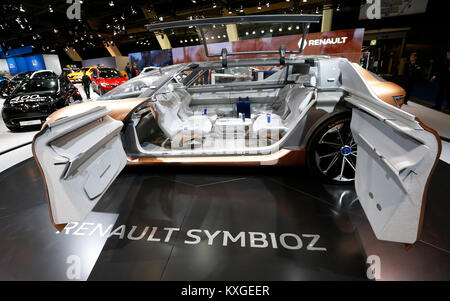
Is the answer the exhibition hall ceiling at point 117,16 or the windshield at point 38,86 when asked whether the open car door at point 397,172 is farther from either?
the exhibition hall ceiling at point 117,16

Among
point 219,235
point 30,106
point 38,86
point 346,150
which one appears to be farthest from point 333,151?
point 38,86

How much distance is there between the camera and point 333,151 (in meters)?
2.18

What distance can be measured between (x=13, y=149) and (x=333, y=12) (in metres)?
15.9

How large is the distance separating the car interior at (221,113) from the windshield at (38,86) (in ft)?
11.7

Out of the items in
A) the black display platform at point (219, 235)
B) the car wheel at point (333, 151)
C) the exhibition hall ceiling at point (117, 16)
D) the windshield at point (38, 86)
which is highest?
the exhibition hall ceiling at point (117, 16)

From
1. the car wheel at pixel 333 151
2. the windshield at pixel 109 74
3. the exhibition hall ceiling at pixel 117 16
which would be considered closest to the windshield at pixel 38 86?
the windshield at pixel 109 74

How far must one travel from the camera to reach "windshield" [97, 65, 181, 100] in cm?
246

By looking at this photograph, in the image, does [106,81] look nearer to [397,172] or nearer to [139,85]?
[139,85]

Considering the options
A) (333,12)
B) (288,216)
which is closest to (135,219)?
(288,216)

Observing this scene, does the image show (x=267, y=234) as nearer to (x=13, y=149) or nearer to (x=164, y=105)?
(x=164, y=105)

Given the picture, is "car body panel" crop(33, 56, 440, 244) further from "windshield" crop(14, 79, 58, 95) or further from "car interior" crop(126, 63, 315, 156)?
"windshield" crop(14, 79, 58, 95)

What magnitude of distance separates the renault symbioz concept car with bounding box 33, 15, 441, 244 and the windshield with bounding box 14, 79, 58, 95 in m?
3.50

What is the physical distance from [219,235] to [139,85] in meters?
2.02

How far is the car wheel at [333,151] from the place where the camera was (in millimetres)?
2086
